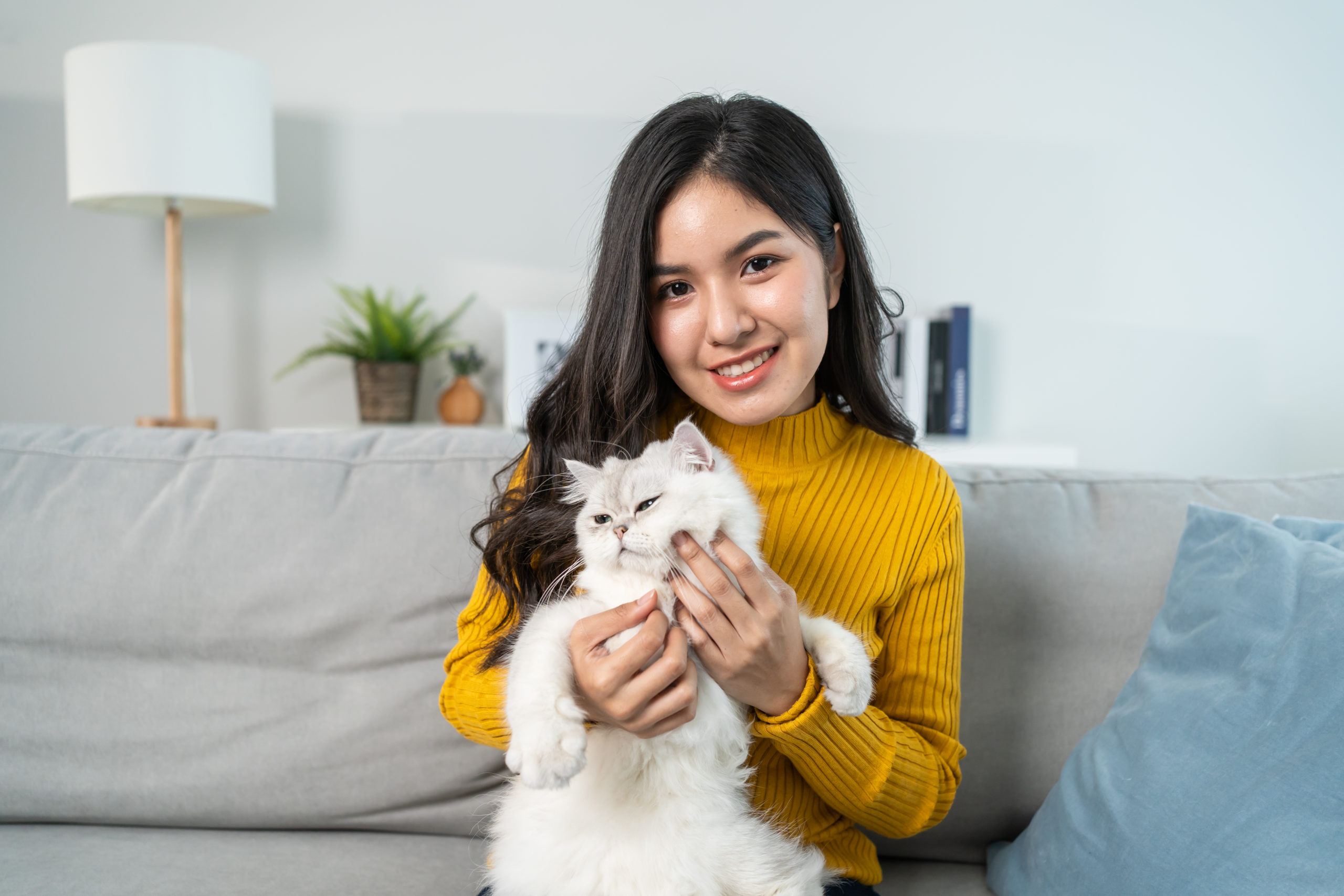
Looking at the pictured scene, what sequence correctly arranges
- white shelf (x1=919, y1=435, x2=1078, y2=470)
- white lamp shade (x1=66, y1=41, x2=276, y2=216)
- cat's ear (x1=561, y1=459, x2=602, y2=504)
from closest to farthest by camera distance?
cat's ear (x1=561, y1=459, x2=602, y2=504) → white lamp shade (x1=66, y1=41, x2=276, y2=216) → white shelf (x1=919, y1=435, x2=1078, y2=470)

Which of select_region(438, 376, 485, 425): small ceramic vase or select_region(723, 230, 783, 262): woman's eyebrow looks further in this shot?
select_region(438, 376, 485, 425): small ceramic vase

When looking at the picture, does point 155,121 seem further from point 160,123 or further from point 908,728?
point 908,728

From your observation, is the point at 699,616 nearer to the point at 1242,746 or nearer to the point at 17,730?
the point at 1242,746

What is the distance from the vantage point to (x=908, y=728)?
1.15 m

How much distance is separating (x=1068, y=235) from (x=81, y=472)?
3335 mm

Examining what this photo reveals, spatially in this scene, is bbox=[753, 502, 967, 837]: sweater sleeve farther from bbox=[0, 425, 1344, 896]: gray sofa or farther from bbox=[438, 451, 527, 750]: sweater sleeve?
bbox=[438, 451, 527, 750]: sweater sleeve

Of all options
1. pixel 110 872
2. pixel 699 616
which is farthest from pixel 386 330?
pixel 699 616

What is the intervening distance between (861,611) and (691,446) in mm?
401

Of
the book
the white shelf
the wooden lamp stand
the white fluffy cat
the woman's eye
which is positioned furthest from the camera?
the book

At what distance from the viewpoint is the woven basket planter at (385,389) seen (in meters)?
3.00

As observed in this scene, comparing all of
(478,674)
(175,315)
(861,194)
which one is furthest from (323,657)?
(861,194)

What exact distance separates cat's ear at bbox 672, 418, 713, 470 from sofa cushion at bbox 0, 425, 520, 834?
0.61 meters

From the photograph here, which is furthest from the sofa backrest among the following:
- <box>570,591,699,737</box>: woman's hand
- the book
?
the book

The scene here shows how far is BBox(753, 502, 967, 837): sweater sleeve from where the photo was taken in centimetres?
103
